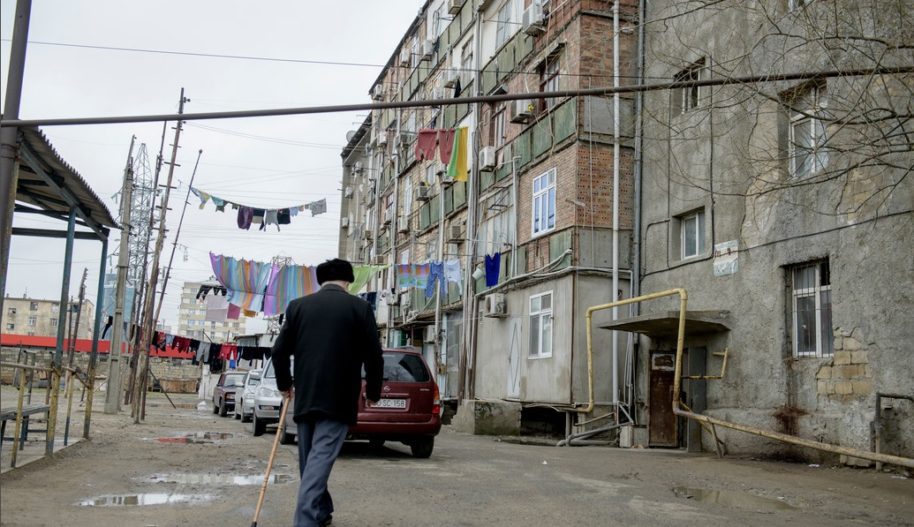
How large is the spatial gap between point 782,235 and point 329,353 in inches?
429

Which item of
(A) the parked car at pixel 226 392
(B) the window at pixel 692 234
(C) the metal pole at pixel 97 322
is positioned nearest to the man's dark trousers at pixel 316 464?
(C) the metal pole at pixel 97 322

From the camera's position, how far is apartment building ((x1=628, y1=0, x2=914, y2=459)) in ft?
36.7

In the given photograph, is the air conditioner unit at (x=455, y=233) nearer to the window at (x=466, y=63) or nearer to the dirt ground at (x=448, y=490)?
the window at (x=466, y=63)

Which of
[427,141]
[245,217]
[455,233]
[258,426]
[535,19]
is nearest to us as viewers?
[258,426]

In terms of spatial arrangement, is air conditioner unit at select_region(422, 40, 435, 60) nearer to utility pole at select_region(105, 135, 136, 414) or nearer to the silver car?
utility pole at select_region(105, 135, 136, 414)

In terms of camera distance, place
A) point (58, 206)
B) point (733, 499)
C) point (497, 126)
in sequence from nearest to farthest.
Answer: point (733, 499)
point (58, 206)
point (497, 126)

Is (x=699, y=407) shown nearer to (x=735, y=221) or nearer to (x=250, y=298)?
(x=735, y=221)

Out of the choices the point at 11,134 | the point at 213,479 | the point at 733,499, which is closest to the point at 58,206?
the point at 11,134

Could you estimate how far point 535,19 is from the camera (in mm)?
22484

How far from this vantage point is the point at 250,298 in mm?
25438

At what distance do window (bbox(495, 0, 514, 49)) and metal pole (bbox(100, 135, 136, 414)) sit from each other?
12.3 meters

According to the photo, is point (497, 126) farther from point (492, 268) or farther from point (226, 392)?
point (226, 392)

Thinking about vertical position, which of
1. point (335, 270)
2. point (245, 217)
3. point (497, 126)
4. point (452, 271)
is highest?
point (497, 126)

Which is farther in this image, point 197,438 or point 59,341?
point 197,438
